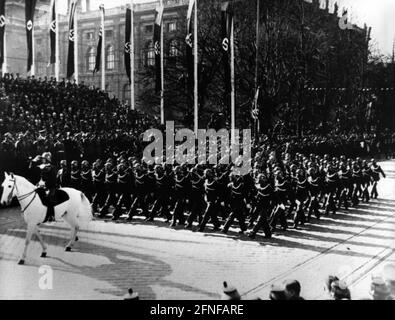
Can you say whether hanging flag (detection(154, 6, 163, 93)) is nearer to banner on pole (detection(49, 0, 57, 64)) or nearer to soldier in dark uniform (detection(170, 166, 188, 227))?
banner on pole (detection(49, 0, 57, 64))

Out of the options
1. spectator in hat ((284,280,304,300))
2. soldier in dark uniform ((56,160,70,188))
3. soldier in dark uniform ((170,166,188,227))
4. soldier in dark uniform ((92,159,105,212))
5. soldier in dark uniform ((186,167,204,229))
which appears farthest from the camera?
soldier in dark uniform ((92,159,105,212))

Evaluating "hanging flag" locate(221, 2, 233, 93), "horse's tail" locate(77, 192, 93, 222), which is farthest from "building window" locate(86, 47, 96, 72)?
"horse's tail" locate(77, 192, 93, 222)

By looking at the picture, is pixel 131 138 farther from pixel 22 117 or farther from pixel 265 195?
pixel 265 195

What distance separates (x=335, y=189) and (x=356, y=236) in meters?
4.33

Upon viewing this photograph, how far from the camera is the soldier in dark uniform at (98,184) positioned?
55.1 ft

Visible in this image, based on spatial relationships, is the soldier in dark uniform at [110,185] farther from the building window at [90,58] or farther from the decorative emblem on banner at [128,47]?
the building window at [90,58]

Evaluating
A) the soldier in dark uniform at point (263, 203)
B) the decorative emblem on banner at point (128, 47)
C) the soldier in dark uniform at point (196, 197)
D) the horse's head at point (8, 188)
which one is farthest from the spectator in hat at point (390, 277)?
the decorative emblem on banner at point (128, 47)

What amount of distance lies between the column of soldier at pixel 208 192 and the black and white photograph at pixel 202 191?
5cm

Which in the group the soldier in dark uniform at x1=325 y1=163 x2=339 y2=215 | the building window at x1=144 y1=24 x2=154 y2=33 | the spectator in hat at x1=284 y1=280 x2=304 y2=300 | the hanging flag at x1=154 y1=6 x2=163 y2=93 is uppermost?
the building window at x1=144 y1=24 x2=154 y2=33

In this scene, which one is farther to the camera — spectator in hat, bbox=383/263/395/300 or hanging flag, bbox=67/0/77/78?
hanging flag, bbox=67/0/77/78

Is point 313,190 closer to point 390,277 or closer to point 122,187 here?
point 122,187

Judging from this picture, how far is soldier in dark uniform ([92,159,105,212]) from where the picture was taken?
16803 mm

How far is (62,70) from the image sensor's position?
65.6 m
